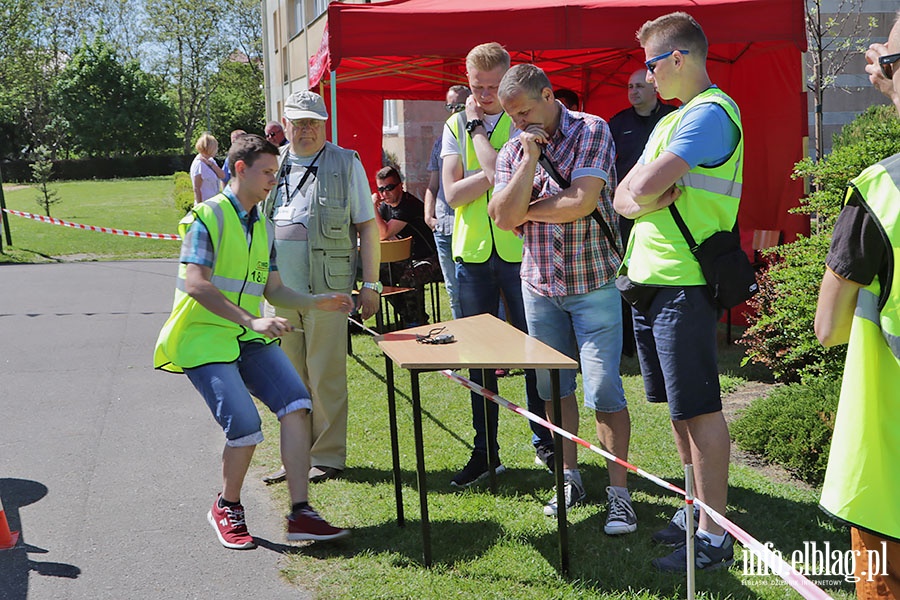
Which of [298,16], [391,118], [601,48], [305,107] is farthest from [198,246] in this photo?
[298,16]

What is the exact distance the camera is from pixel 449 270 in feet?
19.4

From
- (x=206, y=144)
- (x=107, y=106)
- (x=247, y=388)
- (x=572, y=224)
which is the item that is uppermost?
(x=107, y=106)

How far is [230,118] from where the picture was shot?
65938 millimetres

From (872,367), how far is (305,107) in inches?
135

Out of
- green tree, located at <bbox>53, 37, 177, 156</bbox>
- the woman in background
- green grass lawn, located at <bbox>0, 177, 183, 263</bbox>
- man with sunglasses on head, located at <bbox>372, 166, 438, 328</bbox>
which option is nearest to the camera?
man with sunglasses on head, located at <bbox>372, 166, 438, 328</bbox>

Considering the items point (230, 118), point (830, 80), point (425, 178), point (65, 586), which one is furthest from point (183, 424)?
point (230, 118)

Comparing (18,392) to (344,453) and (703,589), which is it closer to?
(344,453)

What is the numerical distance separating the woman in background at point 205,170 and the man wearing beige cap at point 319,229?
386 inches

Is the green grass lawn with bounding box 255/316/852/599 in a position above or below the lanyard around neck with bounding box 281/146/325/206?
below

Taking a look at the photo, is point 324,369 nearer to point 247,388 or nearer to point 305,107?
point 247,388

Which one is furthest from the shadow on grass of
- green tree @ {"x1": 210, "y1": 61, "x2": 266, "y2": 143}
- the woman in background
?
green tree @ {"x1": 210, "y1": 61, "x2": 266, "y2": 143}

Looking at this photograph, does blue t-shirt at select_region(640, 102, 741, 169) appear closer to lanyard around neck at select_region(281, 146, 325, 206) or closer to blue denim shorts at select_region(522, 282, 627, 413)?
blue denim shorts at select_region(522, 282, 627, 413)

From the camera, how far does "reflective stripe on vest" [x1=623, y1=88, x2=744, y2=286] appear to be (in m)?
3.60

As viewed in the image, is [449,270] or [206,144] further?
[206,144]
